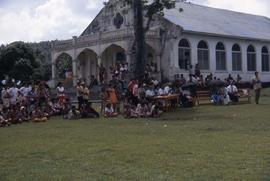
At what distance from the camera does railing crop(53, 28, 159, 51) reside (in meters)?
36.3

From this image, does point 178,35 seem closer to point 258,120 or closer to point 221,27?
point 221,27

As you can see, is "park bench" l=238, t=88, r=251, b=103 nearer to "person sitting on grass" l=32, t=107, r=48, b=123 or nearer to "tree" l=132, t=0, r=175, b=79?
"tree" l=132, t=0, r=175, b=79

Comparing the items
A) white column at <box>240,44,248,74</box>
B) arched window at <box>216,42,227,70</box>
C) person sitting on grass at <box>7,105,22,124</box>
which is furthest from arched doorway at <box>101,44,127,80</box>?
person sitting on grass at <box>7,105,22,124</box>

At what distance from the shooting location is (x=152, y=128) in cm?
1602

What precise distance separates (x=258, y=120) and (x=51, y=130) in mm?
6517

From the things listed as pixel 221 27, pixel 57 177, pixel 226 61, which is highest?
pixel 221 27

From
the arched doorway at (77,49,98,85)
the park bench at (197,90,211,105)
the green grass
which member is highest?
the arched doorway at (77,49,98,85)

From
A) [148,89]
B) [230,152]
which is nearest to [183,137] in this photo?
[230,152]

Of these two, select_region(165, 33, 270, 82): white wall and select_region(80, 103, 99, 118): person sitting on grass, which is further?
select_region(165, 33, 270, 82): white wall

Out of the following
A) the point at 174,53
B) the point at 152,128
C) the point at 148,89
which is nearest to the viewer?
the point at 152,128

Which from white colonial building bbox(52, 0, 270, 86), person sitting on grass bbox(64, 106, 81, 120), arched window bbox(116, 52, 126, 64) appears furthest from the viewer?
arched window bbox(116, 52, 126, 64)

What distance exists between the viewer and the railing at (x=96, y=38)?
3626 centimetres

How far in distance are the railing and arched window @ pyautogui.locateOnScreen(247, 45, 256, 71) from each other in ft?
29.9

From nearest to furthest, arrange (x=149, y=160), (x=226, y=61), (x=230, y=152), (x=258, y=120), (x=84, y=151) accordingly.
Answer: (x=149, y=160), (x=230, y=152), (x=84, y=151), (x=258, y=120), (x=226, y=61)
